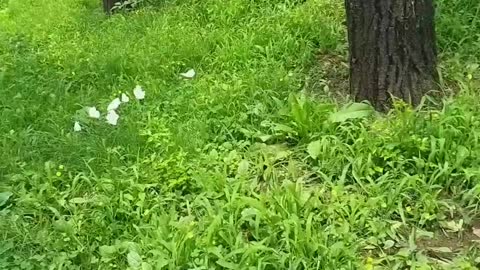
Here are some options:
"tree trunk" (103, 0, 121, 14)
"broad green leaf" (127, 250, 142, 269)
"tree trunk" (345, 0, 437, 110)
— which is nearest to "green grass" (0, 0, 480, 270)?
"broad green leaf" (127, 250, 142, 269)

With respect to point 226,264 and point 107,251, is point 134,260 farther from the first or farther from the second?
point 226,264

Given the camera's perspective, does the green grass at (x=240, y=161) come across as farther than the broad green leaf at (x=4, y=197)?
No

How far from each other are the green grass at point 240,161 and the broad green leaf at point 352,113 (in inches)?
0.7

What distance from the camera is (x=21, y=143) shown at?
14.0ft

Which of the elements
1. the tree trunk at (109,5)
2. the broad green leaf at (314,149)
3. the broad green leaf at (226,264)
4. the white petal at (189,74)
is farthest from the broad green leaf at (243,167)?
the tree trunk at (109,5)

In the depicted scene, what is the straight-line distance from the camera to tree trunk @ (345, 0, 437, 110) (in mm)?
3949

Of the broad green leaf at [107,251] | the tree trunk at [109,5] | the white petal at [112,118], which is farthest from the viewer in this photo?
the tree trunk at [109,5]

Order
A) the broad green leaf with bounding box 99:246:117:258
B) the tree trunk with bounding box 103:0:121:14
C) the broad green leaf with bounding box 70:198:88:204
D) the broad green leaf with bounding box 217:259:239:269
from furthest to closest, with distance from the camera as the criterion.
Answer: the tree trunk with bounding box 103:0:121:14 < the broad green leaf with bounding box 70:198:88:204 < the broad green leaf with bounding box 99:246:117:258 < the broad green leaf with bounding box 217:259:239:269

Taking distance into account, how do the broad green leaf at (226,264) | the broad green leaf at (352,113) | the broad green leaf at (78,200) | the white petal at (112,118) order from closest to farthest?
the broad green leaf at (226,264) → the broad green leaf at (78,200) → the broad green leaf at (352,113) → the white petal at (112,118)

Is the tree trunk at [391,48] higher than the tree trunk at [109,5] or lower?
higher

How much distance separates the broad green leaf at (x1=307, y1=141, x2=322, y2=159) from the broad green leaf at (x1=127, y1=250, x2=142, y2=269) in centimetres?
107

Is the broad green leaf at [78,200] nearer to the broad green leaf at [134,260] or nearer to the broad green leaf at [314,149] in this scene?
the broad green leaf at [134,260]

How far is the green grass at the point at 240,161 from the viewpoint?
320 centimetres

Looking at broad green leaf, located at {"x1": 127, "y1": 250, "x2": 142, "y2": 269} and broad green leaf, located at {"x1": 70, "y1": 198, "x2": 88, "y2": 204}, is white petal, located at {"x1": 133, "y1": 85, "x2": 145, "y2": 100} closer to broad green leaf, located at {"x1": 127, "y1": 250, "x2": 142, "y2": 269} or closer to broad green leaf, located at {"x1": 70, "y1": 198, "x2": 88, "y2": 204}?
broad green leaf, located at {"x1": 70, "y1": 198, "x2": 88, "y2": 204}
